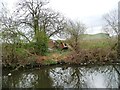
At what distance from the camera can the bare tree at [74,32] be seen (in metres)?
20.6

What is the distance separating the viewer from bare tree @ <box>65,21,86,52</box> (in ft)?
67.5

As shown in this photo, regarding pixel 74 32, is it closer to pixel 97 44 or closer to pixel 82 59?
pixel 97 44

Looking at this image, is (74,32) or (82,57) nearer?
(82,57)

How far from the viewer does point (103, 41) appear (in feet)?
→ 66.0

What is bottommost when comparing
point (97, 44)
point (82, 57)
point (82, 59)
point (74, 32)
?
point (82, 59)

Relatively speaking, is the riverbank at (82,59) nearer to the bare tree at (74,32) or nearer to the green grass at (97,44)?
the green grass at (97,44)

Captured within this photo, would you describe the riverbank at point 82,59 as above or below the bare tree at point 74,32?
below

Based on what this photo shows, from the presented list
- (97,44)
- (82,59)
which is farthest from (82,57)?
(97,44)

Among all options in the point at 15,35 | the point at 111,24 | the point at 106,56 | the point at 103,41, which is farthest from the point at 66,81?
the point at 111,24

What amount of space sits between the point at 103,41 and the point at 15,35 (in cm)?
922

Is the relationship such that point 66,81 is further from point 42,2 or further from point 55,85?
point 42,2

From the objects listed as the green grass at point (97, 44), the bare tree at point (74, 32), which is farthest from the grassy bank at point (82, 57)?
the bare tree at point (74, 32)

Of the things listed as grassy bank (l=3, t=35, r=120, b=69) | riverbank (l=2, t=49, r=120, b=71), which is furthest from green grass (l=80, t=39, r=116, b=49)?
riverbank (l=2, t=49, r=120, b=71)

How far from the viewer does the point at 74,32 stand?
2108 centimetres
